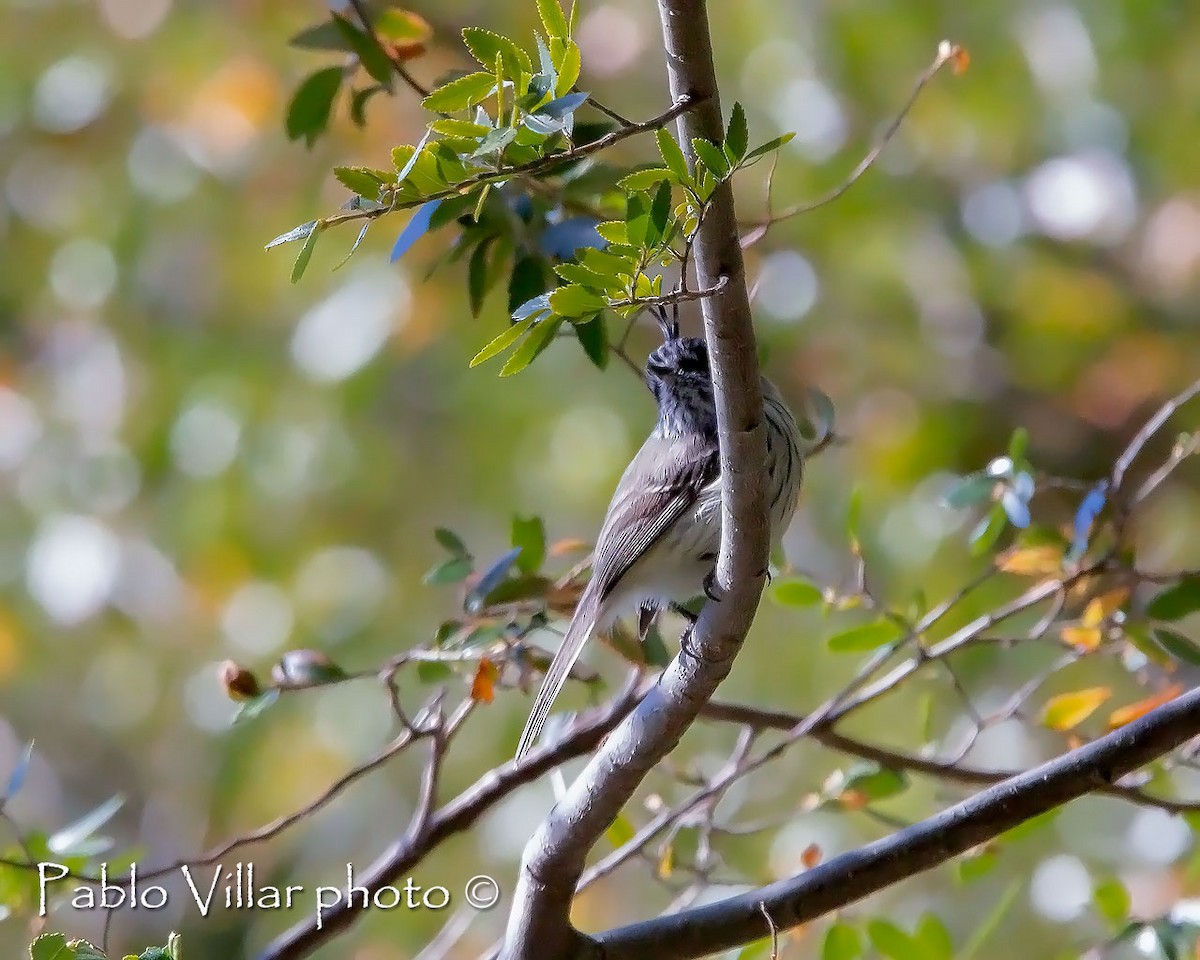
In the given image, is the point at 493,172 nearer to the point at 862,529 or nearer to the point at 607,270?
the point at 607,270

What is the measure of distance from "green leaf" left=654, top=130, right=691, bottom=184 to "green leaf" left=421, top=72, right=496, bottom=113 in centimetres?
16

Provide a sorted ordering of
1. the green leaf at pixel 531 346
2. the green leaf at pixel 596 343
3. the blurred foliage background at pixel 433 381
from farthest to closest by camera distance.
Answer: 1. the blurred foliage background at pixel 433 381
2. the green leaf at pixel 596 343
3. the green leaf at pixel 531 346

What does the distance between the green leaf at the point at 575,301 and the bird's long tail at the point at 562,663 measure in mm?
1020

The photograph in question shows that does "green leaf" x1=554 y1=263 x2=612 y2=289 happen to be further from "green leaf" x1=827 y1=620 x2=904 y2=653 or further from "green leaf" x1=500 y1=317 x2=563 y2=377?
"green leaf" x1=827 y1=620 x2=904 y2=653

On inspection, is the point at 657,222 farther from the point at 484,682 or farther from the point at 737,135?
the point at 484,682

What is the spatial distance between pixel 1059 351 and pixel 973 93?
900 mm

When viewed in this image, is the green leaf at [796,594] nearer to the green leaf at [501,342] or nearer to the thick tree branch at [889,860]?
the thick tree branch at [889,860]

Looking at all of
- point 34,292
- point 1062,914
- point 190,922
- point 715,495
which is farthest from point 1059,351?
point 34,292

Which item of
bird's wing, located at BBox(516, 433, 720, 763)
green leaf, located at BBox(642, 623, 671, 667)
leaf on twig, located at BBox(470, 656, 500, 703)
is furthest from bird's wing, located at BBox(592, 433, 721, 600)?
leaf on twig, located at BBox(470, 656, 500, 703)

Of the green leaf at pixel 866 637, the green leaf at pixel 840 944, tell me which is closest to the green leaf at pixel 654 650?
the green leaf at pixel 866 637

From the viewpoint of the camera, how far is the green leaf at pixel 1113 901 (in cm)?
220

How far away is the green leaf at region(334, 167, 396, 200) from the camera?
1.16 metres

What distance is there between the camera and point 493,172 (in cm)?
116

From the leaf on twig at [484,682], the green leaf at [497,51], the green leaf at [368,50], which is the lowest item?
the leaf on twig at [484,682]
